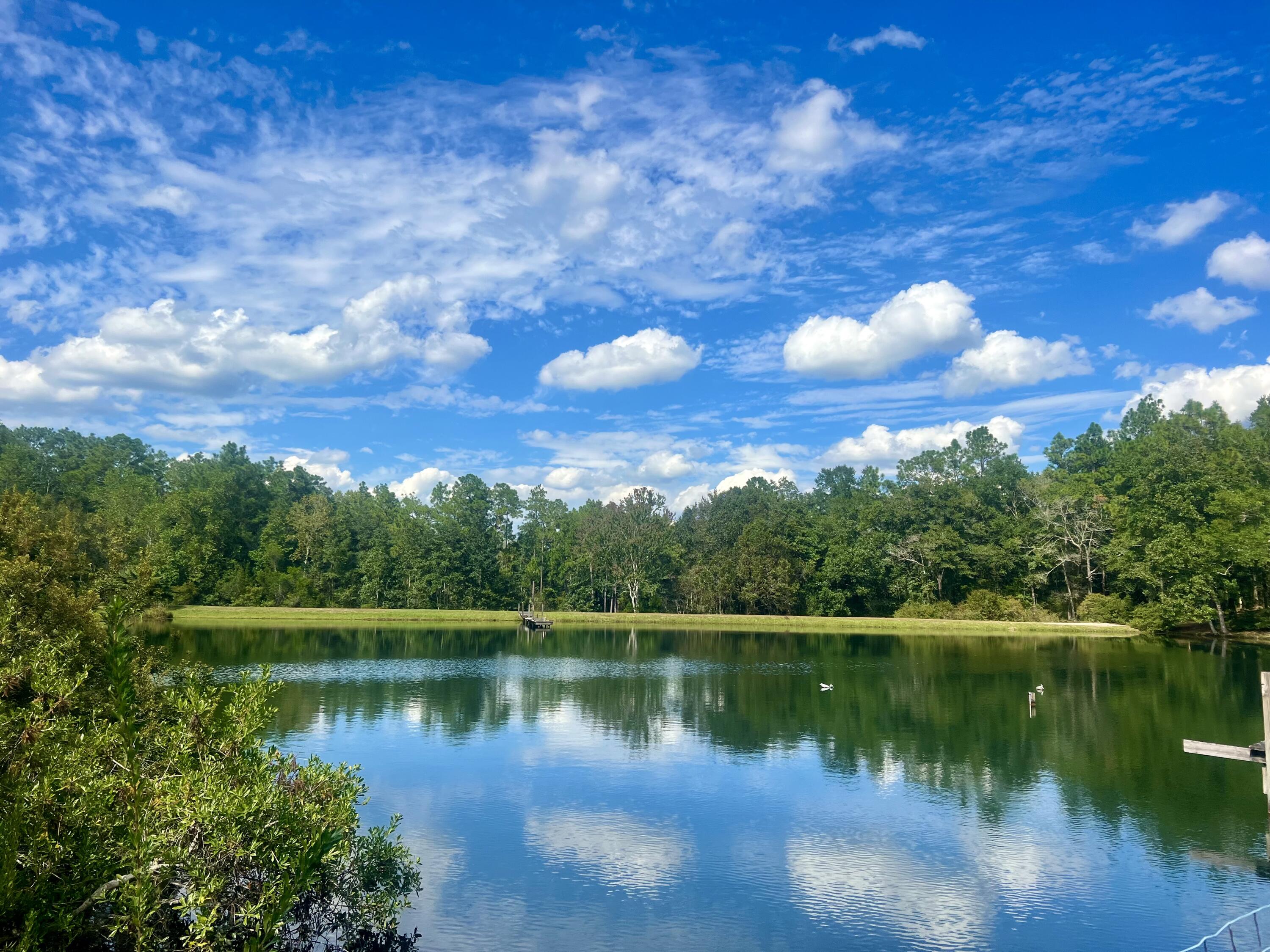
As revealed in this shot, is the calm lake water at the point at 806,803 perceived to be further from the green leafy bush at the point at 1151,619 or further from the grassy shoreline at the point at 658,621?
the grassy shoreline at the point at 658,621

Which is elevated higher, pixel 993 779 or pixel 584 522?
pixel 584 522

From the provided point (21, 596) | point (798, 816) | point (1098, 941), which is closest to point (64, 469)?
point (21, 596)

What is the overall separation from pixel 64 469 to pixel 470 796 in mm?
113977

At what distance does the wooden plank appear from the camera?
17.1m

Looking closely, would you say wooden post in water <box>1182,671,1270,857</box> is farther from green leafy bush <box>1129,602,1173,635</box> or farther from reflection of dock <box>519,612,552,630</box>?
reflection of dock <box>519,612,552,630</box>

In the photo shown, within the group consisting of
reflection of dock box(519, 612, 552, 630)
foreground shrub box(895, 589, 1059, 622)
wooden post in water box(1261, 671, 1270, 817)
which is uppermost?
wooden post in water box(1261, 671, 1270, 817)

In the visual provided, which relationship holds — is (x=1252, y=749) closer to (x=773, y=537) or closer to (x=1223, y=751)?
(x=1223, y=751)

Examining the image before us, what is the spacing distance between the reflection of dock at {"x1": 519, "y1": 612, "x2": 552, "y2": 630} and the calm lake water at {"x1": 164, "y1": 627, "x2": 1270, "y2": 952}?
38379mm

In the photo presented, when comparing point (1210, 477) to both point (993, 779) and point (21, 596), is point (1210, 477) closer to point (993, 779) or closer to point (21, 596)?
point (993, 779)

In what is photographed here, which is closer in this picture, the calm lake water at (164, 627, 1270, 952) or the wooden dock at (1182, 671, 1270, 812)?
the calm lake water at (164, 627, 1270, 952)

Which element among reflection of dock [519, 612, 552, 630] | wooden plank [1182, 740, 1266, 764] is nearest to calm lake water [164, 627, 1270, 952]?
wooden plank [1182, 740, 1266, 764]

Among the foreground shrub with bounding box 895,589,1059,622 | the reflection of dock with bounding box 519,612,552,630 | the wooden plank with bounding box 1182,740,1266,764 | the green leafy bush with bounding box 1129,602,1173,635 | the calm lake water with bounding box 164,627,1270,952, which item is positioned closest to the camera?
Result: the calm lake water with bounding box 164,627,1270,952

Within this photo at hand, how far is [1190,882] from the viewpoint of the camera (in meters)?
16.4

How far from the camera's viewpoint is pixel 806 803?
2191cm
